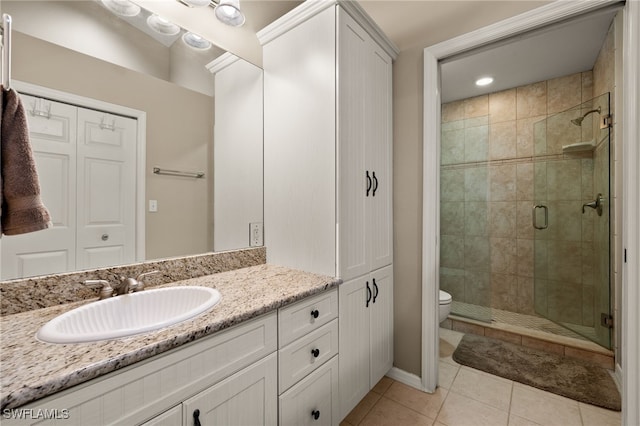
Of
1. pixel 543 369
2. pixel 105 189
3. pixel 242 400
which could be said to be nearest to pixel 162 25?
pixel 105 189

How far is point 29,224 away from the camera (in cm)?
76

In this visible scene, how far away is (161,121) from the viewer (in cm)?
133

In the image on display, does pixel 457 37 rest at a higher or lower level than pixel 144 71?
higher

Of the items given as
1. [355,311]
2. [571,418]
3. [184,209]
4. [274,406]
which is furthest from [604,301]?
[184,209]

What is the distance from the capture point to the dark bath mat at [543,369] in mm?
1661

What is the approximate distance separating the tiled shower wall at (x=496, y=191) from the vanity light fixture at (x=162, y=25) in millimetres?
2747

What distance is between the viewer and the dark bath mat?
1661mm

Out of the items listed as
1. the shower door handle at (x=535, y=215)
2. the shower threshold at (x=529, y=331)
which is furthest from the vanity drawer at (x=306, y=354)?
the shower door handle at (x=535, y=215)

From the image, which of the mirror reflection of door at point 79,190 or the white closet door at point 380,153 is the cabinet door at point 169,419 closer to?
the mirror reflection of door at point 79,190

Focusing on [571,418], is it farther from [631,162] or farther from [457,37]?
[457,37]

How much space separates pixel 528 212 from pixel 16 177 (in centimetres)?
351

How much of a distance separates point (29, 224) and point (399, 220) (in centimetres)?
173

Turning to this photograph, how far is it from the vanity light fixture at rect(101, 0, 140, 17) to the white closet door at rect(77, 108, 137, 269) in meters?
0.46

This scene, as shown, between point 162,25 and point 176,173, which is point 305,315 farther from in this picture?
point 162,25
